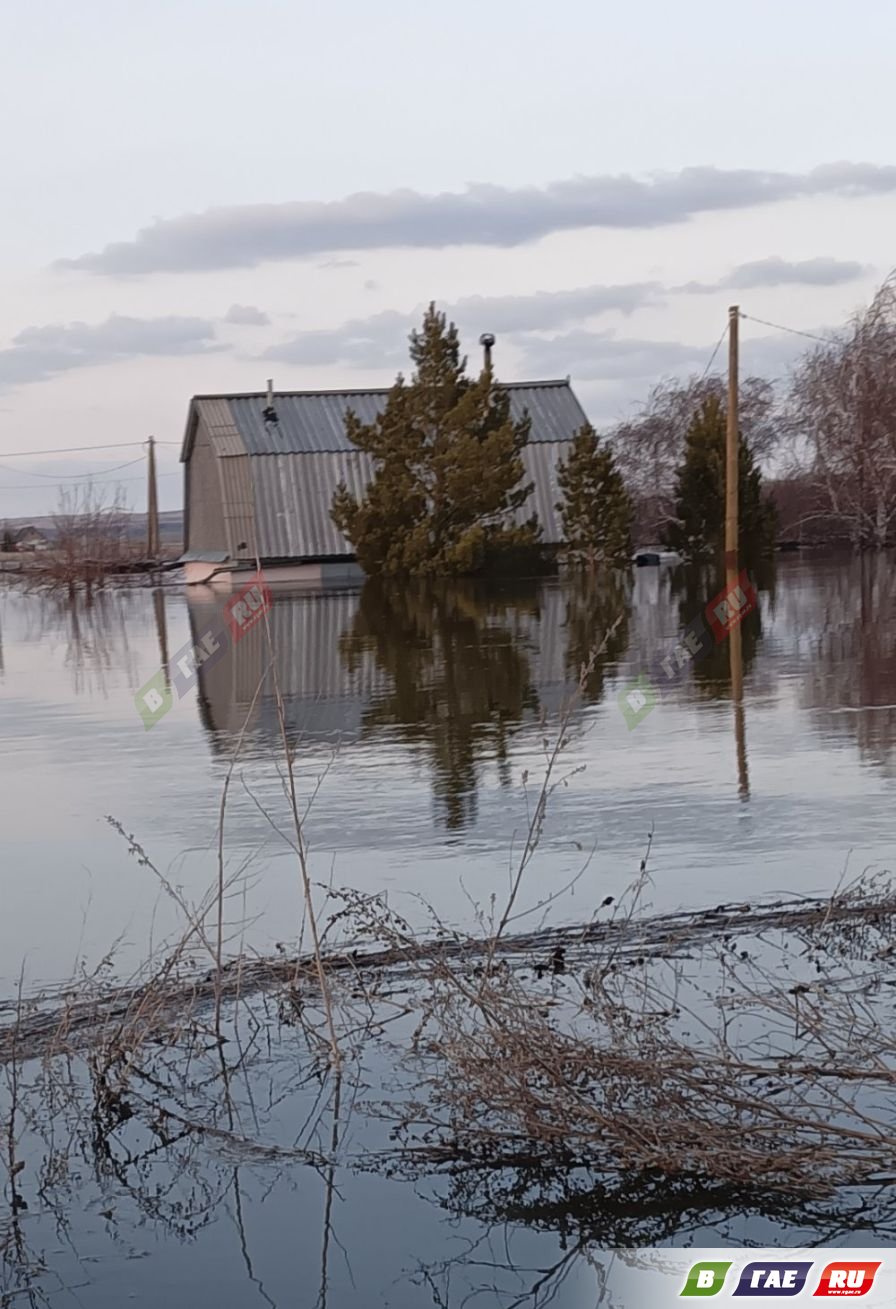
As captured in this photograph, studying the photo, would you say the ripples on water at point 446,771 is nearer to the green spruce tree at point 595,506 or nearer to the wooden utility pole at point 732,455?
the wooden utility pole at point 732,455

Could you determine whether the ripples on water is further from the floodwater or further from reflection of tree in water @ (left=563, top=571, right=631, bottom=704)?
reflection of tree in water @ (left=563, top=571, right=631, bottom=704)

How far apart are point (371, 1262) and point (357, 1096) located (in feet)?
4.01

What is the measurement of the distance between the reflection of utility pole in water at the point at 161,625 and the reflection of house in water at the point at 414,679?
57cm

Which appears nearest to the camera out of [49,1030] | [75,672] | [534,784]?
[49,1030]

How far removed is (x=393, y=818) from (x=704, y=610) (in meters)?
19.2

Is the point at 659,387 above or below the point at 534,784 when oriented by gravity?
above

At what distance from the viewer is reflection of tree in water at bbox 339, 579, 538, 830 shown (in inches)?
529

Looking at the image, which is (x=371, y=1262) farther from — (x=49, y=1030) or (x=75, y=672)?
(x=75, y=672)

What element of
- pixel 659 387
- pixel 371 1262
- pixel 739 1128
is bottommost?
pixel 371 1262

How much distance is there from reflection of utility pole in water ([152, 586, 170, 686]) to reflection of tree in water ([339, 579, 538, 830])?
242 cm

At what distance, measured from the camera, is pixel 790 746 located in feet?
43.8

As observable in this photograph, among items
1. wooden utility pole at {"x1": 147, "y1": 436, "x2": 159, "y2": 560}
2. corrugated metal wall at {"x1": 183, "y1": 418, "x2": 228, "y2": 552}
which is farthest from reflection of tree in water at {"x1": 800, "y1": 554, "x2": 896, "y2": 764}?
wooden utility pole at {"x1": 147, "y1": 436, "x2": 159, "y2": 560}

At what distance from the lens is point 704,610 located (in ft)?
97.3

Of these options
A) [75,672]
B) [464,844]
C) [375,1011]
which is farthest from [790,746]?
[75,672]
